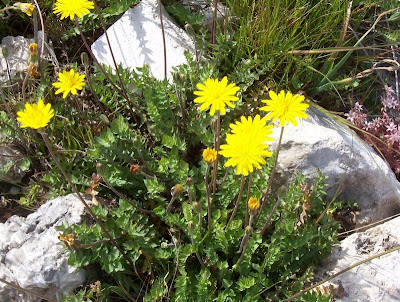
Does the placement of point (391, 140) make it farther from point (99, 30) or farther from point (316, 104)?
point (99, 30)

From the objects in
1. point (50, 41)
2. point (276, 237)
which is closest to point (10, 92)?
point (50, 41)

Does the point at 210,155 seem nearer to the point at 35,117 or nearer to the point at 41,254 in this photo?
the point at 35,117

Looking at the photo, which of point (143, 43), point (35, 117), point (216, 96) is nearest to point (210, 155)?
point (216, 96)

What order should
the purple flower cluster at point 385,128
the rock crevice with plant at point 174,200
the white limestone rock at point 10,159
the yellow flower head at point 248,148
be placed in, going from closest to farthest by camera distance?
the yellow flower head at point 248,148
the rock crevice with plant at point 174,200
the white limestone rock at point 10,159
the purple flower cluster at point 385,128

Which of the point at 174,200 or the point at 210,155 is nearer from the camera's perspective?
the point at 210,155

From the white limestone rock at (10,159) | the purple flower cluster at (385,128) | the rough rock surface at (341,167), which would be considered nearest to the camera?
the rough rock surface at (341,167)

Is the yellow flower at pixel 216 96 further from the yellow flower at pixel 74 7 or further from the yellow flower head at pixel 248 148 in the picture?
the yellow flower at pixel 74 7

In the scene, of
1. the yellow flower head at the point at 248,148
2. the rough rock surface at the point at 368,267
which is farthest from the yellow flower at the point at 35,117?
the rough rock surface at the point at 368,267
